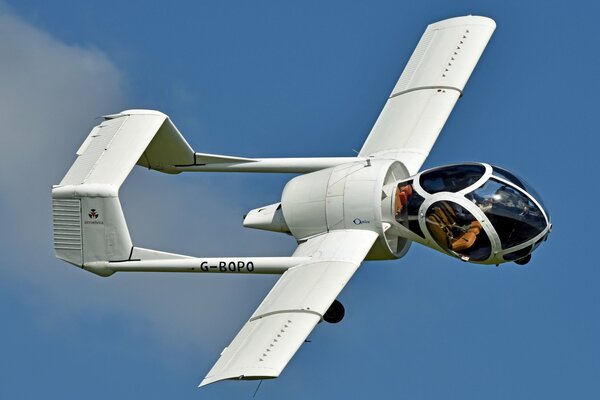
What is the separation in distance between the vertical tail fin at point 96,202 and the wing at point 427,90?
663cm

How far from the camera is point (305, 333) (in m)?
56.6

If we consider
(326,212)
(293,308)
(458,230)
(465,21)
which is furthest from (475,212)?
(465,21)

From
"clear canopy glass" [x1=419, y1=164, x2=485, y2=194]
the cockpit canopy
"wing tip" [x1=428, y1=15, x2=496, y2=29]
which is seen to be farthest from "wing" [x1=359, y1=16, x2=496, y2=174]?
the cockpit canopy

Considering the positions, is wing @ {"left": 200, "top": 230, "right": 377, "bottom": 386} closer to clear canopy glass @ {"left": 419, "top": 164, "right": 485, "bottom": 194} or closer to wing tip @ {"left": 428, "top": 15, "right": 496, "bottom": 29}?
clear canopy glass @ {"left": 419, "top": 164, "right": 485, "bottom": 194}

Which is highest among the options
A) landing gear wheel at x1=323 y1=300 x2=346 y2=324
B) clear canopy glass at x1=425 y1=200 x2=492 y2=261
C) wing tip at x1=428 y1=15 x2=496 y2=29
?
wing tip at x1=428 y1=15 x2=496 y2=29

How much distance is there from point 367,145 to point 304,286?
7.19 m

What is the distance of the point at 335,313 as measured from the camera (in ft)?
201

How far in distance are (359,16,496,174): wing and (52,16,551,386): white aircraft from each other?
6cm

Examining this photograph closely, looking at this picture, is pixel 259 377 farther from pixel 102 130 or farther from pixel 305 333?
pixel 102 130

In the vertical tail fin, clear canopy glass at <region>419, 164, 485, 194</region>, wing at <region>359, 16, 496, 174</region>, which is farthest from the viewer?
wing at <region>359, 16, 496, 174</region>

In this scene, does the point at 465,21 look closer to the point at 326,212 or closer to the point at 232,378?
the point at 326,212

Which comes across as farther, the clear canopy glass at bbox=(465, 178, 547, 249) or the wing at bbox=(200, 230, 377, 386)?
the clear canopy glass at bbox=(465, 178, 547, 249)

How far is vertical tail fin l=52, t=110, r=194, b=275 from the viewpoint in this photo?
203 feet

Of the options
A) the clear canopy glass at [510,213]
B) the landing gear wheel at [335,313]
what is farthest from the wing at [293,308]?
the clear canopy glass at [510,213]
